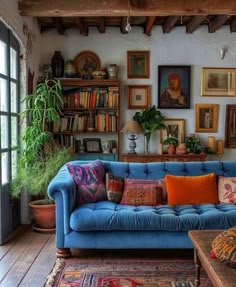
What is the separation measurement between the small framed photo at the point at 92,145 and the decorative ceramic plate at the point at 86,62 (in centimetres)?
101

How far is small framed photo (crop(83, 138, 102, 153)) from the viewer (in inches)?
219

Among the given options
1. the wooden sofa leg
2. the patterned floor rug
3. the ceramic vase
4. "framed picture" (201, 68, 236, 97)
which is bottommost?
the patterned floor rug

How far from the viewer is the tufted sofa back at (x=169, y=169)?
4.06 m

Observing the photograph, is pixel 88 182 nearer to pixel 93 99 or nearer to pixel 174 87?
pixel 93 99

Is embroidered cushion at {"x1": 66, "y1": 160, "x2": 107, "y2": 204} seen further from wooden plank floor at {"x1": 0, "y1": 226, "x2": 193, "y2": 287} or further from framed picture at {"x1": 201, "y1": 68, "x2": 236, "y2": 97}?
framed picture at {"x1": 201, "y1": 68, "x2": 236, "y2": 97}

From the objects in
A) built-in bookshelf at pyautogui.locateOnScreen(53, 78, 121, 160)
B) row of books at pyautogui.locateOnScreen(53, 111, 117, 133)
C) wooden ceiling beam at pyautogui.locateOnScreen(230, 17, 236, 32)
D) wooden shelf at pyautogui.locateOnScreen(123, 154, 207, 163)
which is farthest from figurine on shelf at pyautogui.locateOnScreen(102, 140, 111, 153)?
wooden ceiling beam at pyautogui.locateOnScreen(230, 17, 236, 32)

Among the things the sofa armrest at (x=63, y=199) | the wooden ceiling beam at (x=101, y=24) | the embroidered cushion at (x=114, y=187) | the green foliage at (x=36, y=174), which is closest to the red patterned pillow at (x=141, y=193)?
the embroidered cushion at (x=114, y=187)

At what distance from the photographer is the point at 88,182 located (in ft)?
12.4

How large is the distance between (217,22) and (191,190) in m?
2.52

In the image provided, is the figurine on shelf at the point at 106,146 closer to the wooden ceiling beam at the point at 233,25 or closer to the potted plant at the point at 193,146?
the potted plant at the point at 193,146

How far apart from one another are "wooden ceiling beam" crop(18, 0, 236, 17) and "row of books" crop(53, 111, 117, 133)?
1616mm

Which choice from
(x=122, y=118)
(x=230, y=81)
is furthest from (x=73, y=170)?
(x=230, y=81)

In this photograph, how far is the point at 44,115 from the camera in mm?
4488

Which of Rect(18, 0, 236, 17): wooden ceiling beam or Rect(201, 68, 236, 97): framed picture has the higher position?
Rect(18, 0, 236, 17): wooden ceiling beam
